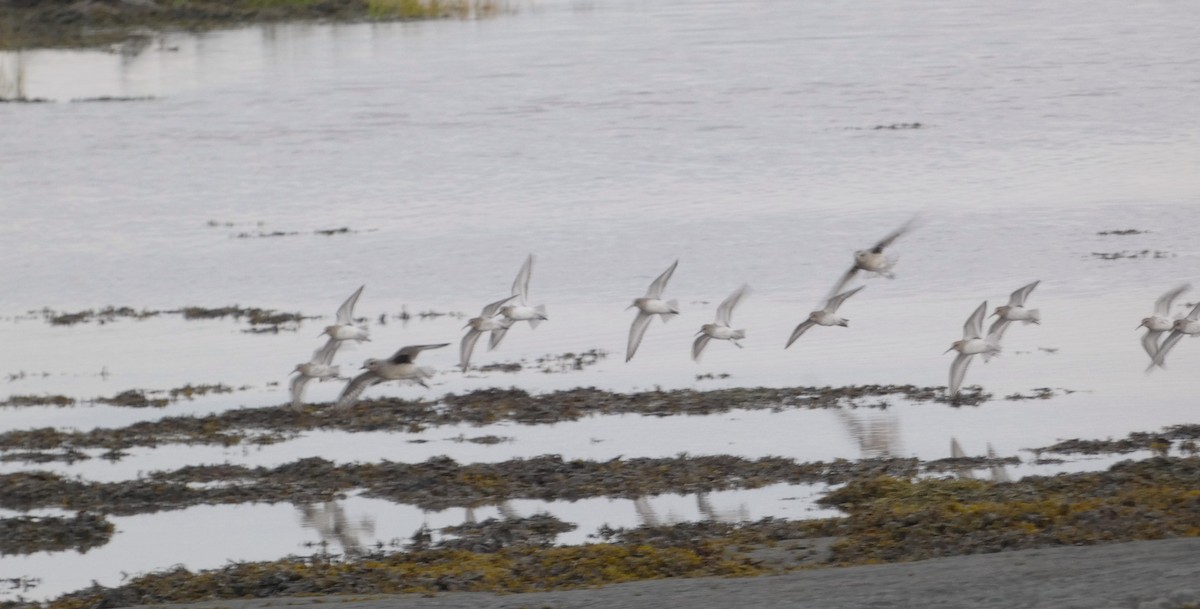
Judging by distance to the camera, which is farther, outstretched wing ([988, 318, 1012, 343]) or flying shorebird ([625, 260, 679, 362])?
outstretched wing ([988, 318, 1012, 343])

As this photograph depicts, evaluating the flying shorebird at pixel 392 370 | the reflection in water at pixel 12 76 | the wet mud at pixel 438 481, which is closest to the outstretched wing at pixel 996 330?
the wet mud at pixel 438 481

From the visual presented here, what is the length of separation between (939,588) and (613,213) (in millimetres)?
24085

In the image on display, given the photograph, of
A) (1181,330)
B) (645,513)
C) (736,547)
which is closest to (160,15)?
(1181,330)

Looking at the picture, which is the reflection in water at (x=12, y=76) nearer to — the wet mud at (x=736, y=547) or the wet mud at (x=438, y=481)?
the wet mud at (x=438, y=481)

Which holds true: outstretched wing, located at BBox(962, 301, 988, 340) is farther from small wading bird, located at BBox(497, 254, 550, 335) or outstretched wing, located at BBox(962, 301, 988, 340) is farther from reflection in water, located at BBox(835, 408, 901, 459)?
small wading bird, located at BBox(497, 254, 550, 335)

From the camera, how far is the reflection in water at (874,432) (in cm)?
1717

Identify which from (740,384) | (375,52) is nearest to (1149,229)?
(740,384)

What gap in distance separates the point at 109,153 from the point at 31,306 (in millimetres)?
18558

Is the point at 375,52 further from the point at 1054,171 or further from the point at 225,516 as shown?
the point at 225,516

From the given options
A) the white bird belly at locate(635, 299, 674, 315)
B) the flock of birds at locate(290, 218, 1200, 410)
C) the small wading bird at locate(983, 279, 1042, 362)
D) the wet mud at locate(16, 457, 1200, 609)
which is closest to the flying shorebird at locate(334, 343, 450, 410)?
the flock of birds at locate(290, 218, 1200, 410)

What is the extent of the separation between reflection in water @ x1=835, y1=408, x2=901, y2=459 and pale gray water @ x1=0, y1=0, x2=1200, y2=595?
0.11m

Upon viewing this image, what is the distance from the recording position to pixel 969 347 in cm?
1836

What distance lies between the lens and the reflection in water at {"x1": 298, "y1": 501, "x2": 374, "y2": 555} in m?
15.5

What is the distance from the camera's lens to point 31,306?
28547 mm
